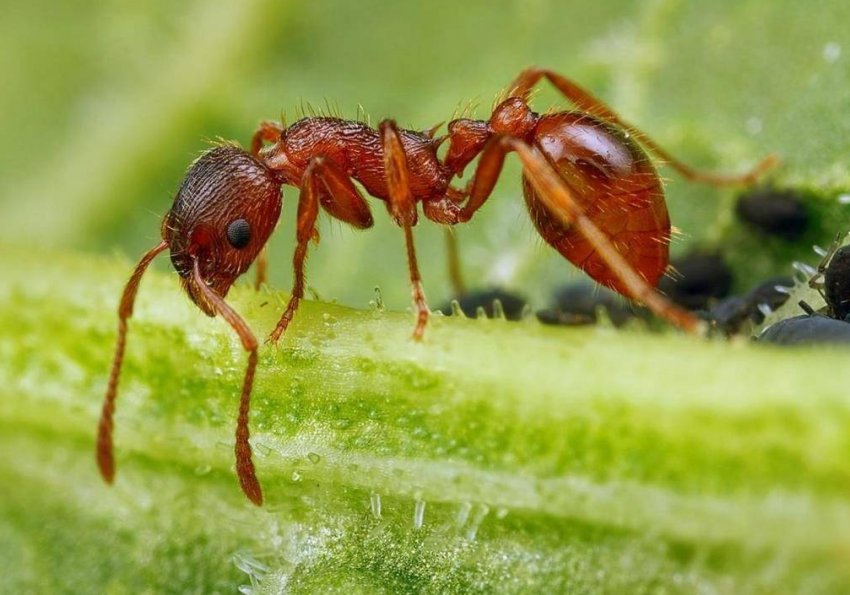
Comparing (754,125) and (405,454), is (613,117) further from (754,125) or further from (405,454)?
(405,454)

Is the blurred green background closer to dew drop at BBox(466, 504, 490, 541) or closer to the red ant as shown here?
the red ant

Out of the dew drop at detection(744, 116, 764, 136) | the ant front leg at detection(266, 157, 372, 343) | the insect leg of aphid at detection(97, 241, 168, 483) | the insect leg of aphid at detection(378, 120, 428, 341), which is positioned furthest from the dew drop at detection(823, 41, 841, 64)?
the insect leg of aphid at detection(97, 241, 168, 483)

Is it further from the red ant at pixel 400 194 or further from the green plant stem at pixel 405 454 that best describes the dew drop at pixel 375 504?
the red ant at pixel 400 194

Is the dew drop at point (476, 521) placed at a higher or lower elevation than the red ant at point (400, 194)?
lower

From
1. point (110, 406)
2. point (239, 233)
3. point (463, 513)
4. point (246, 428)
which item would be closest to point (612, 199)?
point (239, 233)

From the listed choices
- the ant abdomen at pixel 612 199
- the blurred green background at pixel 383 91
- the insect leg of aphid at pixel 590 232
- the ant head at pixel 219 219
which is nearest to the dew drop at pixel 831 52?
the blurred green background at pixel 383 91
